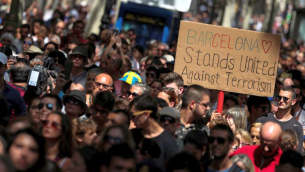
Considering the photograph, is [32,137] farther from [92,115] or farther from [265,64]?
[265,64]

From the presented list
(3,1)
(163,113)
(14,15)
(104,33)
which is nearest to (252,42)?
(163,113)

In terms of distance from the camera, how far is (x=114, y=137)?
6.94 metres

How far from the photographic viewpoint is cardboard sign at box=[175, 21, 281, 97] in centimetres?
1068

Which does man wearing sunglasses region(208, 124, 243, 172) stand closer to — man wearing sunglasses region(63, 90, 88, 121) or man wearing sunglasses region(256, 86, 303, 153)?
man wearing sunglasses region(63, 90, 88, 121)

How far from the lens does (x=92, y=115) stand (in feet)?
27.9

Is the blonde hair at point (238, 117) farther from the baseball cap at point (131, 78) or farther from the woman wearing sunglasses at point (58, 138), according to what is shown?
the woman wearing sunglasses at point (58, 138)

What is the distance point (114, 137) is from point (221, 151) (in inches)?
40.2

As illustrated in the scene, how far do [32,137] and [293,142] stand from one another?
3298 mm

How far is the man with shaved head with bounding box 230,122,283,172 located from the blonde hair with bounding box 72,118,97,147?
4.62 feet

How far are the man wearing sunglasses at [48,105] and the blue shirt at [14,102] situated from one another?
35.0 inches

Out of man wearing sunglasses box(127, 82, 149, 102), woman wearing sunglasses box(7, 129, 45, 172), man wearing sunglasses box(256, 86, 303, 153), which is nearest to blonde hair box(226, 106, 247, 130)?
man wearing sunglasses box(256, 86, 303, 153)

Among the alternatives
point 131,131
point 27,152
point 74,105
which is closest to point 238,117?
point 74,105

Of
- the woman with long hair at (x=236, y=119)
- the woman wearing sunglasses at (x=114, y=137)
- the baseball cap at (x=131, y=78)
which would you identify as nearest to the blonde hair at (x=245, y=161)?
the woman wearing sunglasses at (x=114, y=137)

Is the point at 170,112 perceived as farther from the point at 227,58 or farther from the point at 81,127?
the point at 227,58
